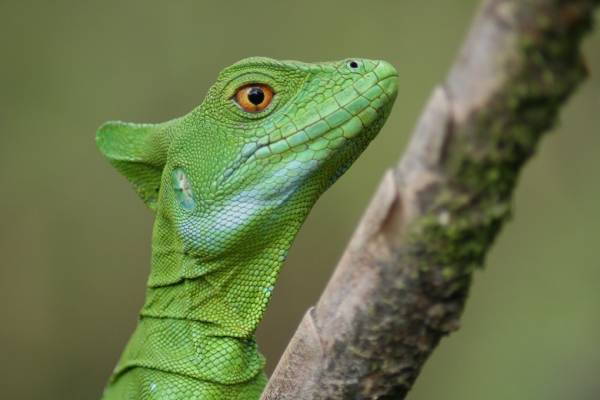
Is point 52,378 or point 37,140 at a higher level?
point 37,140

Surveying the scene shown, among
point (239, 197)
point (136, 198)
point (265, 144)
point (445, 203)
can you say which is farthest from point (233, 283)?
point (136, 198)

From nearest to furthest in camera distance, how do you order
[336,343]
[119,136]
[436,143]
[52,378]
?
[436,143] < [336,343] < [119,136] < [52,378]

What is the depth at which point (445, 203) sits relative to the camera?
→ 1525 millimetres

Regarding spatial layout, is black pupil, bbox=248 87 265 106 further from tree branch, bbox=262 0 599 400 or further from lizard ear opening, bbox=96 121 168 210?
tree branch, bbox=262 0 599 400

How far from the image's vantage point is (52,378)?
6.50m

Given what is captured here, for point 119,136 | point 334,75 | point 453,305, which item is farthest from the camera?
point 119,136

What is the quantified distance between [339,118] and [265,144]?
0.89ft

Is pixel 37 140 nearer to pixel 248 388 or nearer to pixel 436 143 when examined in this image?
pixel 248 388

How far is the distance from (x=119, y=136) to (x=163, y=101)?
3.57 metres

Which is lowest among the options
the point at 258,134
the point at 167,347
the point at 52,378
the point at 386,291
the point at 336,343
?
the point at 52,378

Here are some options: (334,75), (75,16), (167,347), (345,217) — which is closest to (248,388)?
(167,347)

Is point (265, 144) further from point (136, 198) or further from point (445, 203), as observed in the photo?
point (136, 198)

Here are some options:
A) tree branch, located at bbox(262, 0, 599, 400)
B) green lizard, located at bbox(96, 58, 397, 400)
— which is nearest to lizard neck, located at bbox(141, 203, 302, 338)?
green lizard, located at bbox(96, 58, 397, 400)

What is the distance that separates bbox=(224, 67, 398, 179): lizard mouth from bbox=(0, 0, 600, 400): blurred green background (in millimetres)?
3897
